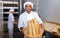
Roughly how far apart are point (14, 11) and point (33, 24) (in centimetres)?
268

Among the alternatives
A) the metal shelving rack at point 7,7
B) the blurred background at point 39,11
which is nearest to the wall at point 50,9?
the blurred background at point 39,11

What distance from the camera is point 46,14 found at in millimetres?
3299

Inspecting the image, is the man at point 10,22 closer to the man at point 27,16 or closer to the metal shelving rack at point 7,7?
the metal shelving rack at point 7,7

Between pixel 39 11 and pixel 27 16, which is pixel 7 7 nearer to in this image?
pixel 39 11

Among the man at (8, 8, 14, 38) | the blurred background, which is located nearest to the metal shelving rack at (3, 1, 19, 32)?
the blurred background

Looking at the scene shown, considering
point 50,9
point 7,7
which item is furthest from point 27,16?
point 7,7

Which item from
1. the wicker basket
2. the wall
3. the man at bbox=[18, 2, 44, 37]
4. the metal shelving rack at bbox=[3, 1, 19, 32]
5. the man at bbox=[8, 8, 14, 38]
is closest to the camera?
the wicker basket

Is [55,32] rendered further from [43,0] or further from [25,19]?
[43,0]

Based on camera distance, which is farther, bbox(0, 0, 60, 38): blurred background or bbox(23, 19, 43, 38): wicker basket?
bbox(0, 0, 60, 38): blurred background

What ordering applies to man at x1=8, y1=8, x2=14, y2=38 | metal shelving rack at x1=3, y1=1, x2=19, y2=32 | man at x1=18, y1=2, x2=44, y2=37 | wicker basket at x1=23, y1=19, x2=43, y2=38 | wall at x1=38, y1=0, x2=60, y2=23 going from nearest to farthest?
1. wicker basket at x1=23, y1=19, x2=43, y2=38
2. man at x1=18, y1=2, x2=44, y2=37
3. wall at x1=38, y1=0, x2=60, y2=23
4. man at x1=8, y1=8, x2=14, y2=38
5. metal shelving rack at x1=3, y1=1, x2=19, y2=32

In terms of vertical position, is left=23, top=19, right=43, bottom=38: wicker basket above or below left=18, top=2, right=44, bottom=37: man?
below

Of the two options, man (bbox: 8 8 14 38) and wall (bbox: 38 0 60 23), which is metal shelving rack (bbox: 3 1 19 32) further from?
wall (bbox: 38 0 60 23)

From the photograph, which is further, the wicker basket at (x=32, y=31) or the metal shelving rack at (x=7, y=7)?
the metal shelving rack at (x=7, y=7)

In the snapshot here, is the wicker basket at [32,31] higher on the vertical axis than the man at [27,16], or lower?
lower
